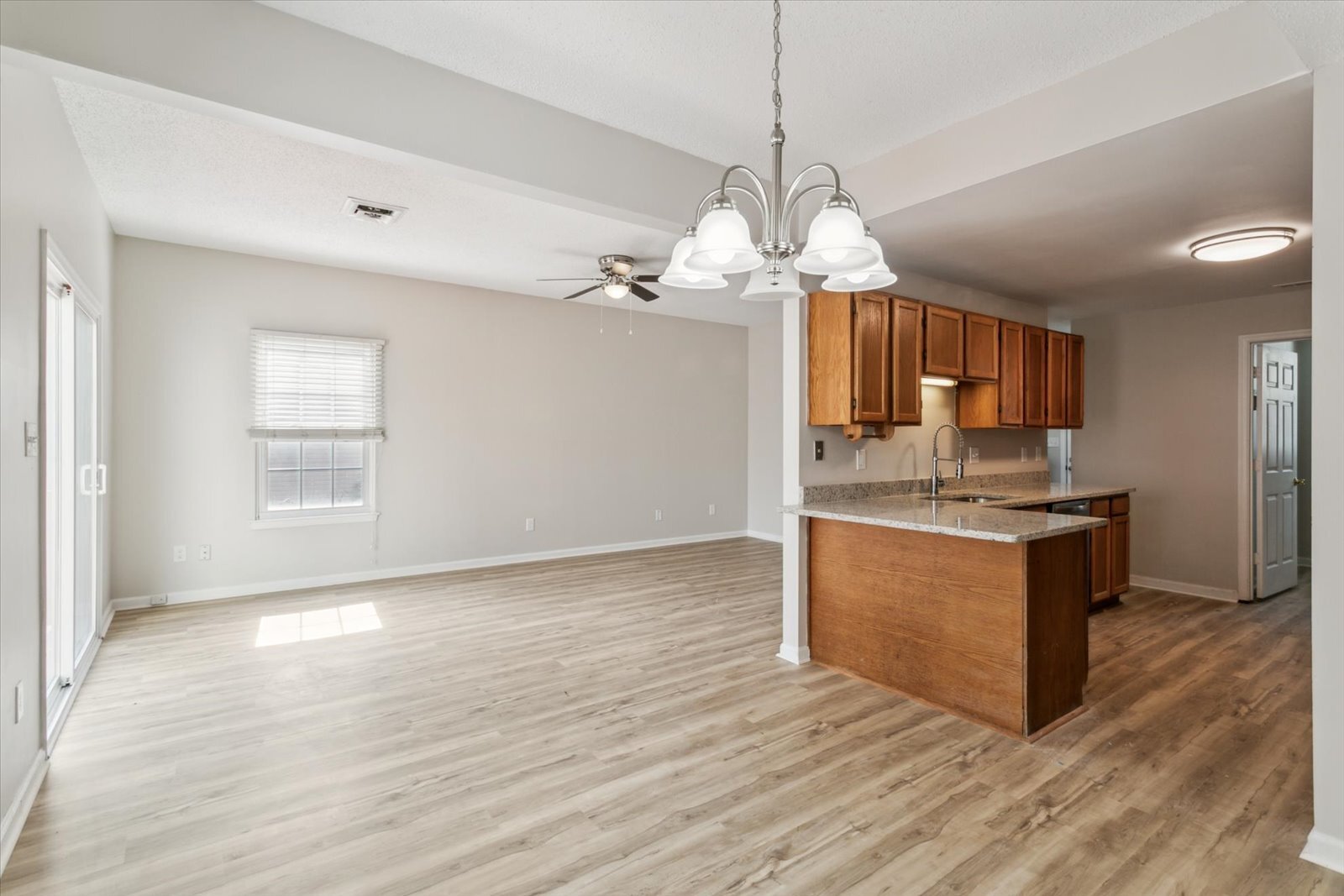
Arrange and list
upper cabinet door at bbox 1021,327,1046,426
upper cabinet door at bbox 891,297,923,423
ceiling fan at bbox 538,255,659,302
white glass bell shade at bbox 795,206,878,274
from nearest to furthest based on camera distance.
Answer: white glass bell shade at bbox 795,206,878,274 < upper cabinet door at bbox 891,297,923,423 < ceiling fan at bbox 538,255,659,302 < upper cabinet door at bbox 1021,327,1046,426

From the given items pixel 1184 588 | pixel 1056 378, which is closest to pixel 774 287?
pixel 1056 378

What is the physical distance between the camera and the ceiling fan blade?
5.10 metres

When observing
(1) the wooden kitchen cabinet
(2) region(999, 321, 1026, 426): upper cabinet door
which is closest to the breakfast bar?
(1) the wooden kitchen cabinet

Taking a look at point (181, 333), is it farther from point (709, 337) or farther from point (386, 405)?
point (709, 337)

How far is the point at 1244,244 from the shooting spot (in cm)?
359

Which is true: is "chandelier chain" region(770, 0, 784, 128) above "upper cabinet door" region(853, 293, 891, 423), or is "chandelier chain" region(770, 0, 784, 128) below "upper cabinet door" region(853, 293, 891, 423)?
above

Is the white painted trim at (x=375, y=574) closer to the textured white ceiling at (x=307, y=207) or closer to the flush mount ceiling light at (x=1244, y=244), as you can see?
the textured white ceiling at (x=307, y=207)

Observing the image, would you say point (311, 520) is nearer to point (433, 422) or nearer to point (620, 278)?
point (433, 422)

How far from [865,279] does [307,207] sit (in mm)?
3472

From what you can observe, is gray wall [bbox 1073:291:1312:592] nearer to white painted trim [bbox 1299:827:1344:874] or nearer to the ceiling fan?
white painted trim [bbox 1299:827:1344:874]

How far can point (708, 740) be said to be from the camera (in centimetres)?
274

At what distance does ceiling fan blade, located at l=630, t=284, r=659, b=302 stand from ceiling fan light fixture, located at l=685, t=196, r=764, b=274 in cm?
324

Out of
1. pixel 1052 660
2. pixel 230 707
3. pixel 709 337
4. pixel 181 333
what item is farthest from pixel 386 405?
pixel 1052 660

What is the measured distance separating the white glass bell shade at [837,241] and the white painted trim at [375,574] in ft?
16.5
